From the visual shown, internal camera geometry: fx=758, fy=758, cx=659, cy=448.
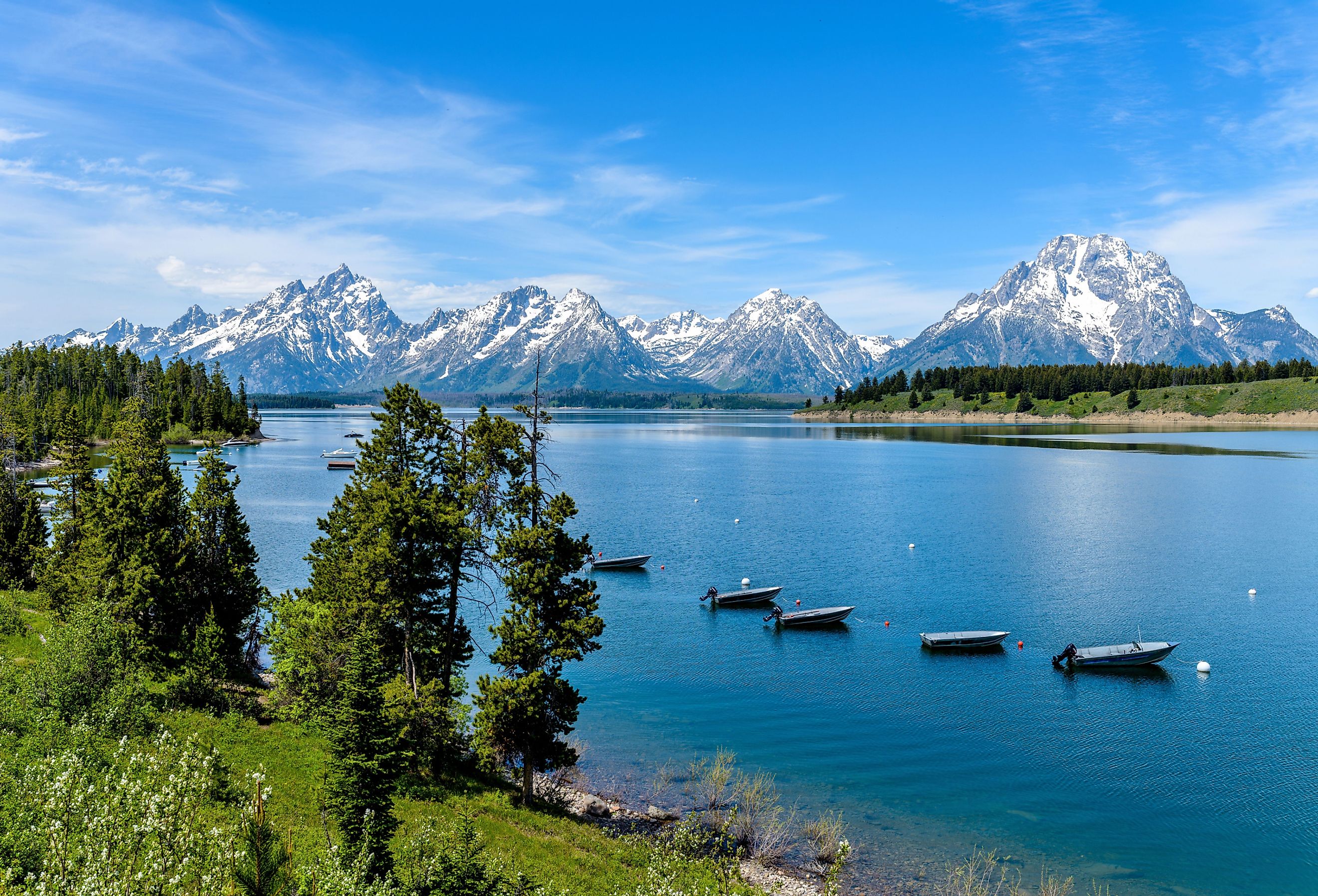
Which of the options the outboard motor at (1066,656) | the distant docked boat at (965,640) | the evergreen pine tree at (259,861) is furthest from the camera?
the distant docked boat at (965,640)

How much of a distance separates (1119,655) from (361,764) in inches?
2136

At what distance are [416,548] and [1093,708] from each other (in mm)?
44742

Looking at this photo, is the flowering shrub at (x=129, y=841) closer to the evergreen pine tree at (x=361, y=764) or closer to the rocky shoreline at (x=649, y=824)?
the evergreen pine tree at (x=361, y=764)

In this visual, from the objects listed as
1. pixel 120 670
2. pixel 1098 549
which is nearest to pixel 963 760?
pixel 120 670

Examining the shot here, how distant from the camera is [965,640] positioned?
201ft

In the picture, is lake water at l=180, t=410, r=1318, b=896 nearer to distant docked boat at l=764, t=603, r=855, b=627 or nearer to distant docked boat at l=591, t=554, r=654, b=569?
distant docked boat at l=764, t=603, r=855, b=627

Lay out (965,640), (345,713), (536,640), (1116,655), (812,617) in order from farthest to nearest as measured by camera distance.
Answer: (812,617) < (965,640) < (1116,655) < (536,640) < (345,713)

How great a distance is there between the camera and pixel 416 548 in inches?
1625

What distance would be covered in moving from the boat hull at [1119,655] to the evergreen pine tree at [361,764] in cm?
5048

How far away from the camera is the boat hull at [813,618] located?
6856 centimetres

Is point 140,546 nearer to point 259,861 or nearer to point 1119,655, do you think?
point 259,861

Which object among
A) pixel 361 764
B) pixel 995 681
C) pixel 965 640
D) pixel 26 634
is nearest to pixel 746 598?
pixel 965 640

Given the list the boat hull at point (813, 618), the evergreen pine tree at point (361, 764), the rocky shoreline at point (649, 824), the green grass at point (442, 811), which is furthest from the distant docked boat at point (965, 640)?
the evergreen pine tree at point (361, 764)

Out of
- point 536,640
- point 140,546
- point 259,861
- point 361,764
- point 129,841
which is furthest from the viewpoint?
point 140,546
